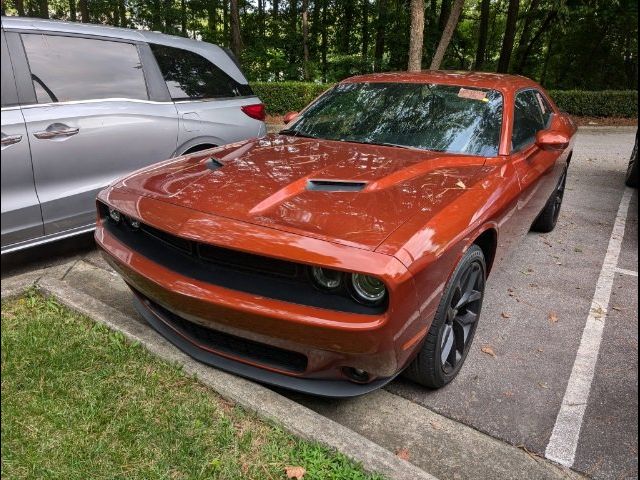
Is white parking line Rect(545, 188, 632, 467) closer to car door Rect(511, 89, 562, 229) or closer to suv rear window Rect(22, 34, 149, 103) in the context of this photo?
car door Rect(511, 89, 562, 229)

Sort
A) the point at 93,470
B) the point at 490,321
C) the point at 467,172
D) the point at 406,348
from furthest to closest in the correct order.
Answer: the point at 490,321 → the point at 467,172 → the point at 406,348 → the point at 93,470

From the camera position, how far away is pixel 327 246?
1.95 meters

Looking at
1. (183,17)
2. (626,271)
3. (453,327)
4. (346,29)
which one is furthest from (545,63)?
(453,327)

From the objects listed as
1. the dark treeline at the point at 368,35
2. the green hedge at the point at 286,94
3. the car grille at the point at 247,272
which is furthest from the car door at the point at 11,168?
the dark treeline at the point at 368,35

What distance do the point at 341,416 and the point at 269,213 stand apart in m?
1.05

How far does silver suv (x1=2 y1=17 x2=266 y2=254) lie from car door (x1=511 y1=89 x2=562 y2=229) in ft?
7.99

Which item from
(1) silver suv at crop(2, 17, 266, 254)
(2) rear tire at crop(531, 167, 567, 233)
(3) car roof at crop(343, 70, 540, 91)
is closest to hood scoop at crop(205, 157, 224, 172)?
(1) silver suv at crop(2, 17, 266, 254)

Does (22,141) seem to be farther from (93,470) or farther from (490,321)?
(490,321)

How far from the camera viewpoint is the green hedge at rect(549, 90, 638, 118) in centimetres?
1520

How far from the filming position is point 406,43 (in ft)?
61.0

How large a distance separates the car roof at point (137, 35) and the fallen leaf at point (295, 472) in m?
2.57

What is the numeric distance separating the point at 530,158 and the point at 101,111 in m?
3.01

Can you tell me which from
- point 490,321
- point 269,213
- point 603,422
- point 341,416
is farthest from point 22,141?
point 490,321

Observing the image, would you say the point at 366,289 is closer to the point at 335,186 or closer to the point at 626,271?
the point at 335,186
